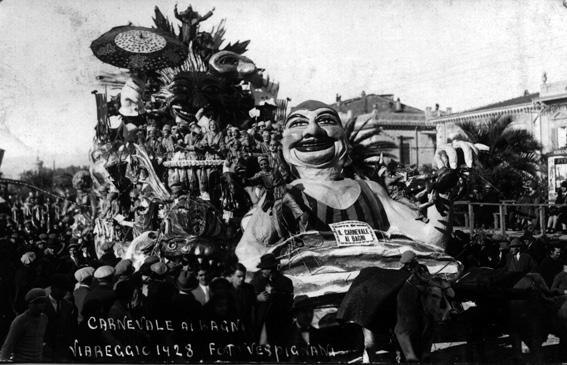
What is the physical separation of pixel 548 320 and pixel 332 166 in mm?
2673

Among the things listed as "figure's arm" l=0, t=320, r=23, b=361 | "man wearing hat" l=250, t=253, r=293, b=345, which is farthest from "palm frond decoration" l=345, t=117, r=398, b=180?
"figure's arm" l=0, t=320, r=23, b=361

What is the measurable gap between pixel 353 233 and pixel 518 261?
194 cm

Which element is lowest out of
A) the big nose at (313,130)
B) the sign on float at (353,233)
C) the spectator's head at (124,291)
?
the spectator's head at (124,291)

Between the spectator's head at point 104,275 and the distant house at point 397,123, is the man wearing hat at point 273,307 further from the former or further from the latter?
the distant house at point 397,123

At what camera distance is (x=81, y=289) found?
5914 mm

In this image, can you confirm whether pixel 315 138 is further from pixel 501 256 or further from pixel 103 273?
pixel 501 256

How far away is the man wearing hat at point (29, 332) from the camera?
529 cm

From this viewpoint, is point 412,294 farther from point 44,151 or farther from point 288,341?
point 44,151

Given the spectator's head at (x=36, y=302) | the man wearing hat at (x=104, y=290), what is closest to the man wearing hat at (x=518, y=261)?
the man wearing hat at (x=104, y=290)

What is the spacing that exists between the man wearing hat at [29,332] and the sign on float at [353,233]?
2.80 m

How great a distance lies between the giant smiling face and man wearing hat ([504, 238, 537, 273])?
7.09ft

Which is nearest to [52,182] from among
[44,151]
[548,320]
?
[44,151]

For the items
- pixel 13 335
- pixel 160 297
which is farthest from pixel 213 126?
pixel 13 335

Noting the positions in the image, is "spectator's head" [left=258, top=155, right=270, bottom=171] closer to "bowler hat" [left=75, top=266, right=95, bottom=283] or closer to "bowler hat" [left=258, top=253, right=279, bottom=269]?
"bowler hat" [left=258, top=253, right=279, bottom=269]
